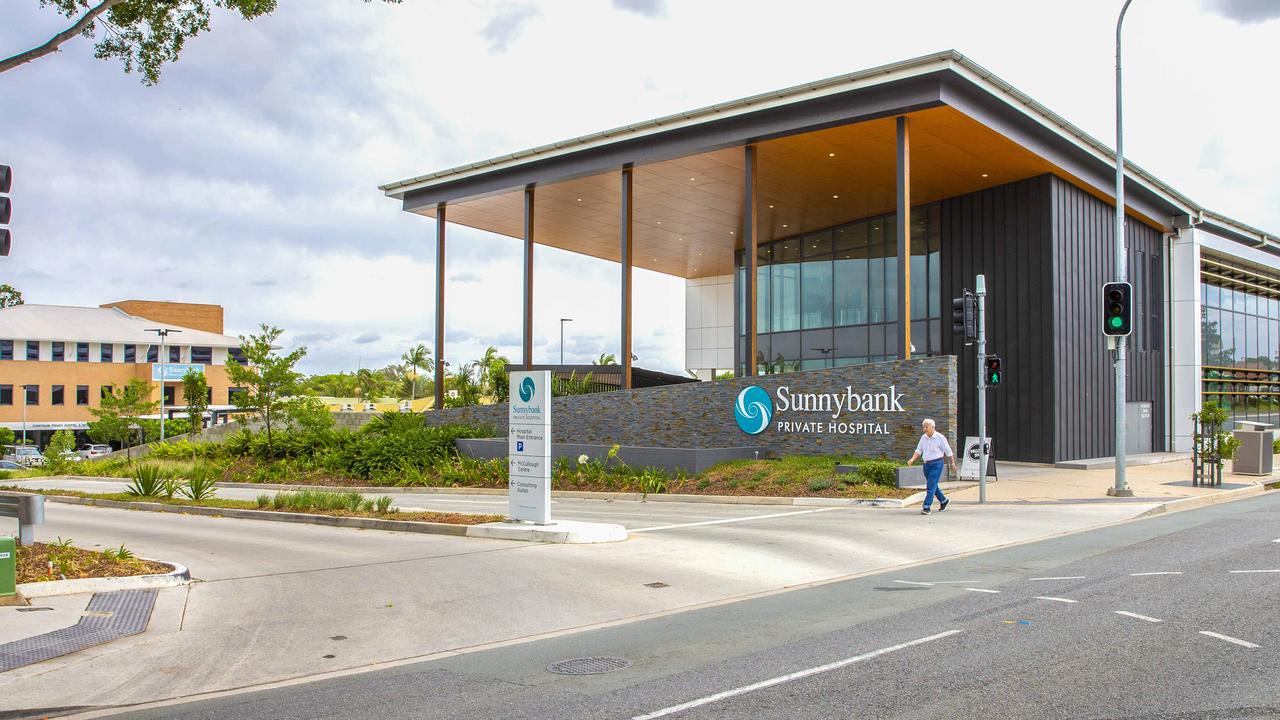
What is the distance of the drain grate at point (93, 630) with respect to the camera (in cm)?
719

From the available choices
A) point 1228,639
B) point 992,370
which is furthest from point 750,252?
point 1228,639

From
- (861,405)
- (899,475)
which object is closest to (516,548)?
(899,475)

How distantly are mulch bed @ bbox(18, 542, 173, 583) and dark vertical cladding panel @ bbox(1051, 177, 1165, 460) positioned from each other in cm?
2577

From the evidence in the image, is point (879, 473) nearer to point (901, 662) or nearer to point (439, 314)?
point (901, 662)

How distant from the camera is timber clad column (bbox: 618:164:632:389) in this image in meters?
29.0

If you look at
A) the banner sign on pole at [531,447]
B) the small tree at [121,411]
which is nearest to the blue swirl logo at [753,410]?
the banner sign on pole at [531,447]

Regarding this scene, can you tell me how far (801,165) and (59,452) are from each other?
37.3 meters

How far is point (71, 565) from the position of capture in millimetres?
10484

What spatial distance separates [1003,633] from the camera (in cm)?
729

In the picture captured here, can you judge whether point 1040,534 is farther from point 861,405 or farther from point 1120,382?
point 861,405

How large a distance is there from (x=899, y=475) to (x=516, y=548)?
9.85m

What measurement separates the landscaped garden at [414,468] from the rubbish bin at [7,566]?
12721 mm

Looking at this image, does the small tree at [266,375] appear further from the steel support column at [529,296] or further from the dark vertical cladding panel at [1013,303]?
the dark vertical cladding panel at [1013,303]

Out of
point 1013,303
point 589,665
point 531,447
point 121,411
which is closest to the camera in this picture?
point 589,665
